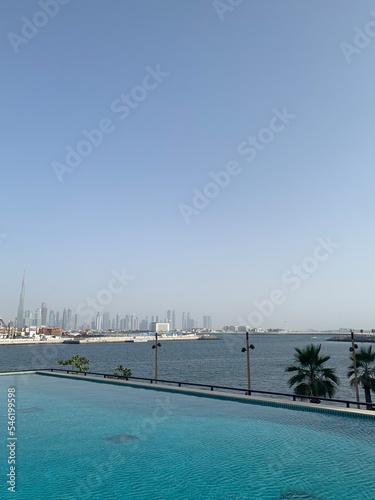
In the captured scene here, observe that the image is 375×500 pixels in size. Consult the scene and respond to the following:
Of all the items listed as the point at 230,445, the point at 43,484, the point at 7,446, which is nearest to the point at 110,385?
the point at 7,446

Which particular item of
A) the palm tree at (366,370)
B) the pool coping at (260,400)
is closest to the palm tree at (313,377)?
the palm tree at (366,370)

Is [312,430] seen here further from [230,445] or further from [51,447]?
[51,447]

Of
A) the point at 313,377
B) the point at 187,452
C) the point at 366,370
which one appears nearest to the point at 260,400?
the point at 313,377

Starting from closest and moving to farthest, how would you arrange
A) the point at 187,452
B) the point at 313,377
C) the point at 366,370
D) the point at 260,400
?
the point at 187,452 → the point at 260,400 → the point at 313,377 → the point at 366,370

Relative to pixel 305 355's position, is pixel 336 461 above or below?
below

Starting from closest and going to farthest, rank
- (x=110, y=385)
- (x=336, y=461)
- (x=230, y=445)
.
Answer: (x=336, y=461) < (x=230, y=445) < (x=110, y=385)

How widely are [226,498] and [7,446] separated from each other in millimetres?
7891

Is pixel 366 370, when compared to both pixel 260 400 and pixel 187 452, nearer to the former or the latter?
pixel 260 400

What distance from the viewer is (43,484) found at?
30.7 feet

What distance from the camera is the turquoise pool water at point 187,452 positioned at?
351 inches

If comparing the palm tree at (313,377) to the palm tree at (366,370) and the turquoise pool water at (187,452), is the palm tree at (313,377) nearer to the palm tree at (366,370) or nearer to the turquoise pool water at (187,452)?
the palm tree at (366,370)

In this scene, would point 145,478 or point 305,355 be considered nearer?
point 145,478

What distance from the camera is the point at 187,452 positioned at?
38.4 ft

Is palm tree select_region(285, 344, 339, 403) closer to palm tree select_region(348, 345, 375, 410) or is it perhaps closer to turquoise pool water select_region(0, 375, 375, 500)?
palm tree select_region(348, 345, 375, 410)
